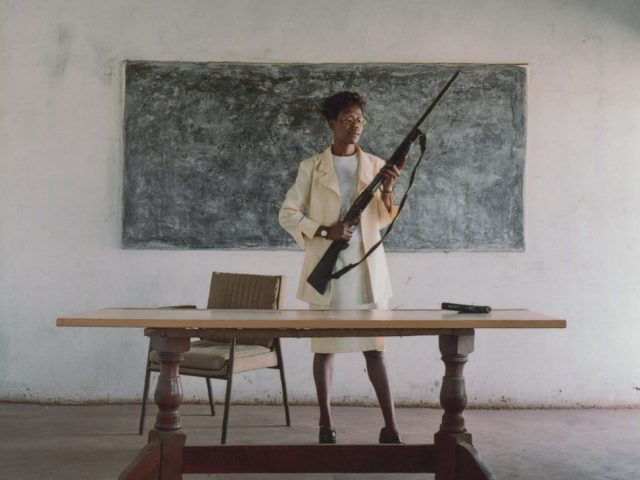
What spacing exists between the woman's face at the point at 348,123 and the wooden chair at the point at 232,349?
1002 millimetres

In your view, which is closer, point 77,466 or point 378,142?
point 77,466

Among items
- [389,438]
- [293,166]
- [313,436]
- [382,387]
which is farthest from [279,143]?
[389,438]

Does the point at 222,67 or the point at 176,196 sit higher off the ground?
the point at 222,67

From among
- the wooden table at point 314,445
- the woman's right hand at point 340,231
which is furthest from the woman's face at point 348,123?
the wooden table at point 314,445

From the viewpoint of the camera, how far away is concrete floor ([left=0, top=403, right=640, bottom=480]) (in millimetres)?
3475

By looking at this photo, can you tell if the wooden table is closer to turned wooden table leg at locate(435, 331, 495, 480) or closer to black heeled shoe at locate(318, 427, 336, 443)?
turned wooden table leg at locate(435, 331, 495, 480)

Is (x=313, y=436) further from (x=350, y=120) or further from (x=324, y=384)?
(x=350, y=120)

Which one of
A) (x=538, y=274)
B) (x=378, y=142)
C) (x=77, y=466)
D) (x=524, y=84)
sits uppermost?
(x=524, y=84)

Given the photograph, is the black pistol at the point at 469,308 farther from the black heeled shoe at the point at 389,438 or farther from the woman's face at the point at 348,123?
the woman's face at the point at 348,123

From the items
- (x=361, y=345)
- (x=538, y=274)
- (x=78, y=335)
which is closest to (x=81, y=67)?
(x=78, y=335)

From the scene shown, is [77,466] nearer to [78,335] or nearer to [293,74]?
[78,335]

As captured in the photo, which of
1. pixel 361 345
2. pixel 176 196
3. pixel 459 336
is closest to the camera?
pixel 459 336

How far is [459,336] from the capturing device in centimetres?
297

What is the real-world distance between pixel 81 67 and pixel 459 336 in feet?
11.1
